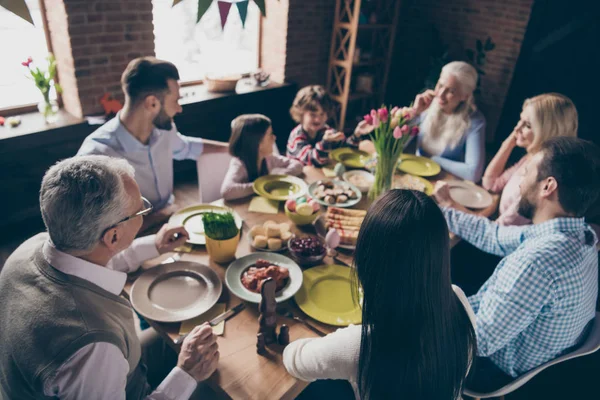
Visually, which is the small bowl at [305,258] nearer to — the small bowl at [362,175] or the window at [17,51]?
the small bowl at [362,175]

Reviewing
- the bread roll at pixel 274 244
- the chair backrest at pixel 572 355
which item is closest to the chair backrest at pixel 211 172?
the bread roll at pixel 274 244

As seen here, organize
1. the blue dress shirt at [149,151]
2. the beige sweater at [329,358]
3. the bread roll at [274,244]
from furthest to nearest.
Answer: the blue dress shirt at [149,151]
the bread roll at [274,244]
the beige sweater at [329,358]

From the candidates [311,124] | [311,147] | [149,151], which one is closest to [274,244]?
[149,151]

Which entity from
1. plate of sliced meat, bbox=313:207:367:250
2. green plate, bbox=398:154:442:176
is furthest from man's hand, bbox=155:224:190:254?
green plate, bbox=398:154:442:176

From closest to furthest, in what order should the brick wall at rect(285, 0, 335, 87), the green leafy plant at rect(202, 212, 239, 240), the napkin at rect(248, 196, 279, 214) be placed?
the green leafy plant at rect(202, 212, 239, 240) < the napkin at rect(248, 196, 279, 214) < the brick wall at rect(285, 0, 335, 87)

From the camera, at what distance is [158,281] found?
4.91 ft

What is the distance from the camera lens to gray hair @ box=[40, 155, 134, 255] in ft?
3.43

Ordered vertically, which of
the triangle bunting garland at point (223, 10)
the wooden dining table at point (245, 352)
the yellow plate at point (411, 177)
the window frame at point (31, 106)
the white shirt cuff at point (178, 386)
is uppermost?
the triangle bunting garland at point (223, 10)

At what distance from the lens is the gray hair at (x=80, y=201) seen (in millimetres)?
1047

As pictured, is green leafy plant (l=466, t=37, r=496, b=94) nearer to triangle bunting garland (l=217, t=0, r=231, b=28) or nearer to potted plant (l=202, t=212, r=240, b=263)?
triangle bunting garland (l=217, t=0, r=231, b=28)

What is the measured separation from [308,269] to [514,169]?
4.98ft

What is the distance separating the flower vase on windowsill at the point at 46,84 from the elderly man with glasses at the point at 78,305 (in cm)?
210

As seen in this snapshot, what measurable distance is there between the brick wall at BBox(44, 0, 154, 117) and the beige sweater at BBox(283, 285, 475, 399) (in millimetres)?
2696

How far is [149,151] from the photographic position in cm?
225
